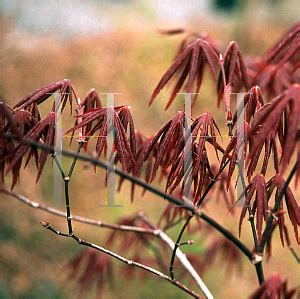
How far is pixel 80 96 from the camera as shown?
3.83 meters

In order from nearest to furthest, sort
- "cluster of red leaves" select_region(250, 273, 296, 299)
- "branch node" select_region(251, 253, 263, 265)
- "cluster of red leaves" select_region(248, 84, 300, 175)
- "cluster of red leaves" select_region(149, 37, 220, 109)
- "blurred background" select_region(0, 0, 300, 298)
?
"cluster of red leaves" select_region(248, 84, 300, 175)
"cluster of red leaves" select_region(250, 273, 296, 299)
"branch node" select_region(251, 253, 263, 265)
"cluster of red leaves" select_region(149, 37, 220, 109)
"blurred background" select_region(0, 0, 300, 298)

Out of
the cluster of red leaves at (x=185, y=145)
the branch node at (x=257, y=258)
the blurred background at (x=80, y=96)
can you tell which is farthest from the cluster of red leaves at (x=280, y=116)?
the blurred background at (x=80, y=96)

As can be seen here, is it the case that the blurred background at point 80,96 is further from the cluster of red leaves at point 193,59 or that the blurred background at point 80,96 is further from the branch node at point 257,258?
the branch node at point 257,258

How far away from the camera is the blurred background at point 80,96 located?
3141mm

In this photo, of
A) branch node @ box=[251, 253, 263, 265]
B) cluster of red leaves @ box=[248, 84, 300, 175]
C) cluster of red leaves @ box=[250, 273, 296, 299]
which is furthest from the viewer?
branch node @ box=[251, 253, 263, 265]

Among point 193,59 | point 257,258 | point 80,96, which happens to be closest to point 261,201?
point 257,258

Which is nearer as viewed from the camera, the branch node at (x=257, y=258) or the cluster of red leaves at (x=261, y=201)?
the cluster of red leaves at (x=261, y=201)

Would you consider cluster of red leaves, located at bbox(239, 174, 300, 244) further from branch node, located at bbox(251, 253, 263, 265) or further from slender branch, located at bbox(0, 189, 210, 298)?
slender branch, located at bbox(0, 189, 210, 298)

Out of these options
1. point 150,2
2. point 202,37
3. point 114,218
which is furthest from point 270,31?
point 202,37

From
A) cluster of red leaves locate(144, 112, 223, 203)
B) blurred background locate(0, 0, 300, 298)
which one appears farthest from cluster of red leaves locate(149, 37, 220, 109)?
blurred background locate(0, 0, 300, 298)

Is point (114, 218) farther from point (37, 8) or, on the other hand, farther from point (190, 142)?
point (190, 142)

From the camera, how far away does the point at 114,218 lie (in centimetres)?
355

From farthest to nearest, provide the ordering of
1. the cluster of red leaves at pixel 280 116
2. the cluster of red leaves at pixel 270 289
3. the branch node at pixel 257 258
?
the branch node at pixel 257 258 → the cluster of red leaves at pixel 270 289 → the cluster of red leaves at pixel 280 116

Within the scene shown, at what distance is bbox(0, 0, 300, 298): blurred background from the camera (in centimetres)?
314
